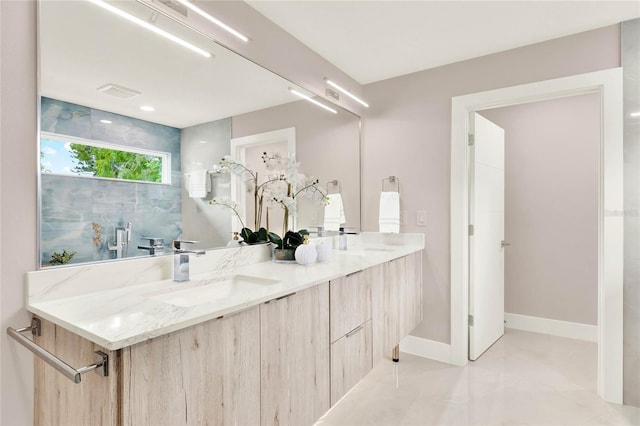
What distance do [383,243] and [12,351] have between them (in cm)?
248

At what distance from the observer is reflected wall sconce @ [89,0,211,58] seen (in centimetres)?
129

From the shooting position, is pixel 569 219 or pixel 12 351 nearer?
pixel 12 351

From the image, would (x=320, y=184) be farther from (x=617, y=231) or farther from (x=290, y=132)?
(x=617, y=231)

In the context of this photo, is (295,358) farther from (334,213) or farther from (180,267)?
(334,213)

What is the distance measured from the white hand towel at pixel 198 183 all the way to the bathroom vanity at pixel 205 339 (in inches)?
12.2

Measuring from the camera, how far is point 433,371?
2.53 m

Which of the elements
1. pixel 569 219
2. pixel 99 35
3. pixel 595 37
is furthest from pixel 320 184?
pixel 569 219

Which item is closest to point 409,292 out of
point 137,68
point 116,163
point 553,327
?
point 553,327

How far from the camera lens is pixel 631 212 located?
6.75 feet

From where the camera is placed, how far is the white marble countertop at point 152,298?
869 millimetres

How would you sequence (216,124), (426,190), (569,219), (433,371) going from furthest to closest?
(569,219)
(426,190)
(433,371)
(216,124)

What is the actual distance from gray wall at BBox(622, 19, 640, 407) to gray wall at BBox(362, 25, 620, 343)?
35 cm

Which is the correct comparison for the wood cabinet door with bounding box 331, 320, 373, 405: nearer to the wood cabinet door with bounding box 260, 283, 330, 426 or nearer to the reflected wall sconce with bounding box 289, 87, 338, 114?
the wood cabinet door with bounding box 260, 283, 330, 426

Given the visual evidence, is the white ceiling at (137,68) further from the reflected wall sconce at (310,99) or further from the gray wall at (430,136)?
the gray wall at (430,136)
